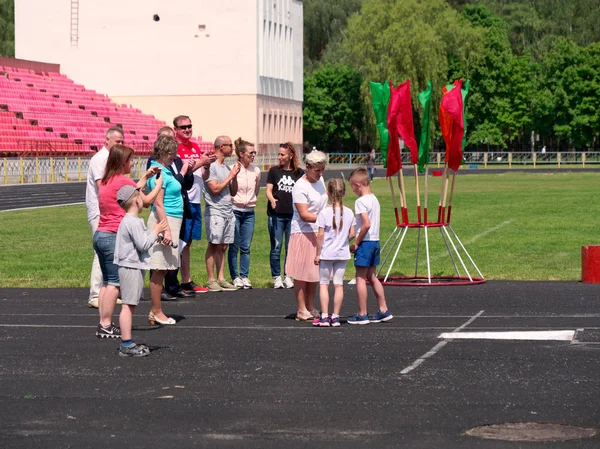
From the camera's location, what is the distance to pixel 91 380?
9.83m

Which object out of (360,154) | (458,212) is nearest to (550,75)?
(360,154)

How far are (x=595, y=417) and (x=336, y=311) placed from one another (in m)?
4.96

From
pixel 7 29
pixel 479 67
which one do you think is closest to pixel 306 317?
pixel 479 67

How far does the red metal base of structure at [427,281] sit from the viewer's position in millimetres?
17000

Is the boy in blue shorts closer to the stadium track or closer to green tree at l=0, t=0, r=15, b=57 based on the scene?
the stadium track

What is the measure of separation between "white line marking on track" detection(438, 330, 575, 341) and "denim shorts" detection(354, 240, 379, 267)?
1283 mm

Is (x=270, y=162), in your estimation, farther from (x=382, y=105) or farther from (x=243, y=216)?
(x=243, y=216)

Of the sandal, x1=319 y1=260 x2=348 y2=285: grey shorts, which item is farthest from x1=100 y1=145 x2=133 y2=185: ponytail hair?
the sandal

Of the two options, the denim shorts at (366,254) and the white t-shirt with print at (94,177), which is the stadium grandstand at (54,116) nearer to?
the white t-shirt with print at (94,177)

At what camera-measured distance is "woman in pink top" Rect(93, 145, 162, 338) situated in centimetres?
1188

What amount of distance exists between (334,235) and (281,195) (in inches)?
133

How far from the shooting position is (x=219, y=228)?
16.1 metres

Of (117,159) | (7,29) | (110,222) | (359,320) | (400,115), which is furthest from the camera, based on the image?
(7,29)

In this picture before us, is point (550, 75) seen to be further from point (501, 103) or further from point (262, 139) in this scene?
point (262, 139)
